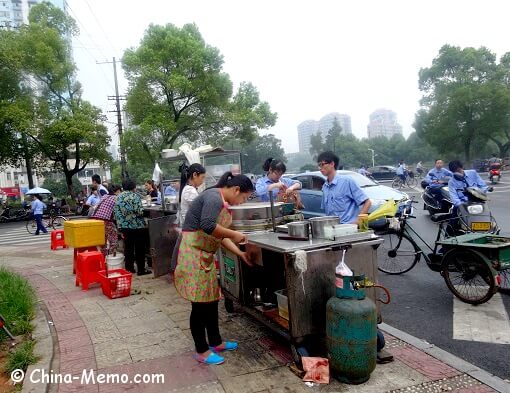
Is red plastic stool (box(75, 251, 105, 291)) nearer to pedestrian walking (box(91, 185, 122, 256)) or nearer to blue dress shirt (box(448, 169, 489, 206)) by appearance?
pedestrian walking (box(91, 185, 122, 256))

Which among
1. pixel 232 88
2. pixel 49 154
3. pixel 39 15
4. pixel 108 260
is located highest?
pixel 39 15

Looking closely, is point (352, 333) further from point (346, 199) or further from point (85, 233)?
point (85, 233)

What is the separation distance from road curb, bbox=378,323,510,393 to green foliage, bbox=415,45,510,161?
3812 cm

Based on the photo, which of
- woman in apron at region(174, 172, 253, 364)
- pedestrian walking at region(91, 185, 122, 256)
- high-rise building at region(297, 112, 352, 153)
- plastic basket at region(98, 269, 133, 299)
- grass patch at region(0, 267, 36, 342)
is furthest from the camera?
high-rise building at region(297, 112, 352, 153)

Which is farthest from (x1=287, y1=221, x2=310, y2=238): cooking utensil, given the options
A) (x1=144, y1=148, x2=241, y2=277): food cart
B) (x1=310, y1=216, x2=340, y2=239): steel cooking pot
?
(x1=144, y1=148, x2=241, y2=277): food cart

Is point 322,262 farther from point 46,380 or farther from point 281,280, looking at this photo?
point 46,380

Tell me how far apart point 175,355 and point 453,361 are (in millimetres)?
2384

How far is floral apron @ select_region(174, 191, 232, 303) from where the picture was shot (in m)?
3.36

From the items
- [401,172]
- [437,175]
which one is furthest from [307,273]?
[401,172]

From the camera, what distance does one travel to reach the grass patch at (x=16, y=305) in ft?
14.5

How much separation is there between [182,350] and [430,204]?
28.5ft

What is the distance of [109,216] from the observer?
7.07 m

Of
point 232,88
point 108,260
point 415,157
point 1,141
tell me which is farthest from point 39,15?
point 415,157

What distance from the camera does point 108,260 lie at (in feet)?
21.2
